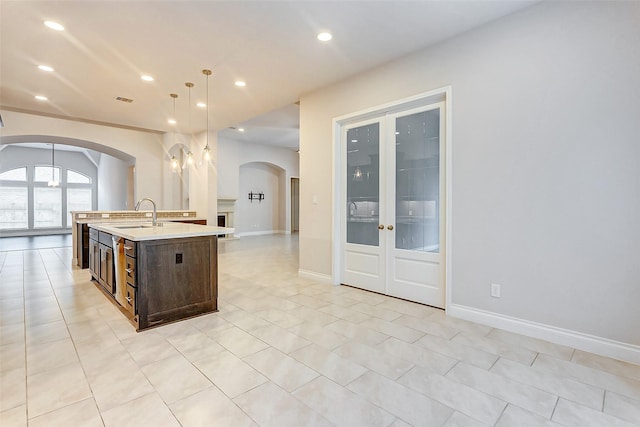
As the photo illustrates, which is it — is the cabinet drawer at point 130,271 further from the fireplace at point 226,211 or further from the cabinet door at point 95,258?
the fireplace at point 226,211

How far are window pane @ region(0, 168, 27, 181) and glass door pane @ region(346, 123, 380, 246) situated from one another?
576 inches

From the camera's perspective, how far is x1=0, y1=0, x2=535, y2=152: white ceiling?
278 centimetres

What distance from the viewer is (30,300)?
147 inches

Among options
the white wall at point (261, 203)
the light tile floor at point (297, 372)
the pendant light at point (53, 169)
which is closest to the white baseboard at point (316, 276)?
the light tile floor at point (297, 372)

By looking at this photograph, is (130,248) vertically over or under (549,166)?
under

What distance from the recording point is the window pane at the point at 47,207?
12.7 m

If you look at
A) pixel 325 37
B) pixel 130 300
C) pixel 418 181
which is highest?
pixel 325 37

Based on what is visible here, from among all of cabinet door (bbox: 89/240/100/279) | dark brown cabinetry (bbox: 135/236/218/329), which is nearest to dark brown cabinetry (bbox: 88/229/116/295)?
cabinet door (bbox: 89/240/100/279)

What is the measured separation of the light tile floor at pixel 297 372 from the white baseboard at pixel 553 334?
0.08 meters

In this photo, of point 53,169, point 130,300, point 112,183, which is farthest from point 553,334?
point 53,169

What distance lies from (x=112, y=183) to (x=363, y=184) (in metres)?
11.8

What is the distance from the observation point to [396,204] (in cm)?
382

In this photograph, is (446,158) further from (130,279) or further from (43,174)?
(43,174)

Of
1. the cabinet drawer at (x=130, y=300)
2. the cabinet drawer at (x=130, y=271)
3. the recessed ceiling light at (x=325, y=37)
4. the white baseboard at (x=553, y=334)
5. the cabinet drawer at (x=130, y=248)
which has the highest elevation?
the recessed ceiling light at (x=325, y=37)
